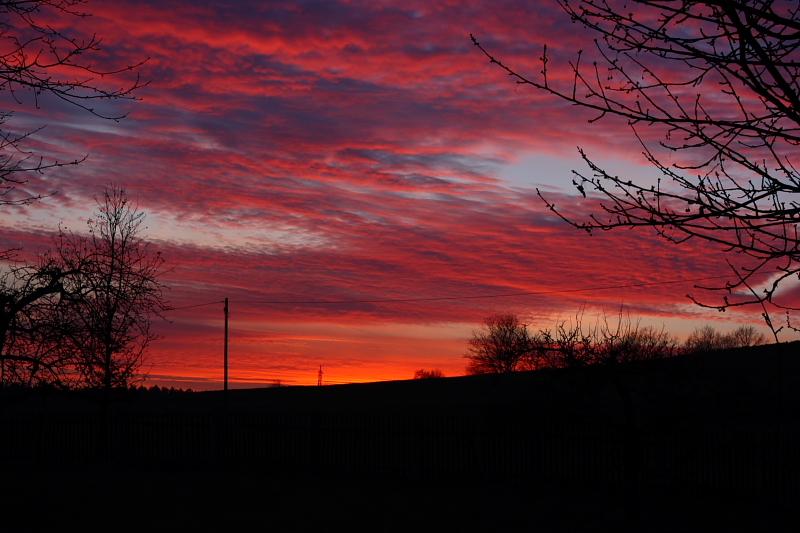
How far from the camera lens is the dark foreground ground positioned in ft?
41.6

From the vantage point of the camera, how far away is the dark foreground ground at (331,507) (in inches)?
500

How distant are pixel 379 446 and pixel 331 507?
472cm

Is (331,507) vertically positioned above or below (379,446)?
below

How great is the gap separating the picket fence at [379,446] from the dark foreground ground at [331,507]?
0.62 meters

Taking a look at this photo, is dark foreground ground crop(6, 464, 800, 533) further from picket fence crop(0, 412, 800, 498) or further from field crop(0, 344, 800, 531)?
picket fence crop(0, 412, 800, 498)

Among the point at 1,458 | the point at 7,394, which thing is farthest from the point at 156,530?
the point at 1,458

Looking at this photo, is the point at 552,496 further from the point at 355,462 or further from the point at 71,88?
the point at 71,88

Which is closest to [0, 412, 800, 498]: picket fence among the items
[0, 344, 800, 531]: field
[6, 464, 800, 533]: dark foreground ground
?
[0, 344, 800, 531]: field

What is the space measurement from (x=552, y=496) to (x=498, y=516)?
2.74m

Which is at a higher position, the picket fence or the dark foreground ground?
the picket fence

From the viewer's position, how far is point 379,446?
766 inches

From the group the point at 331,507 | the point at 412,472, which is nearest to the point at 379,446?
the point at 412,472

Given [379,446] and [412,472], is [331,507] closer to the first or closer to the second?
[412,472]

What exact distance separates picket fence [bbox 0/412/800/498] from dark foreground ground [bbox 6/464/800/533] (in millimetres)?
615
